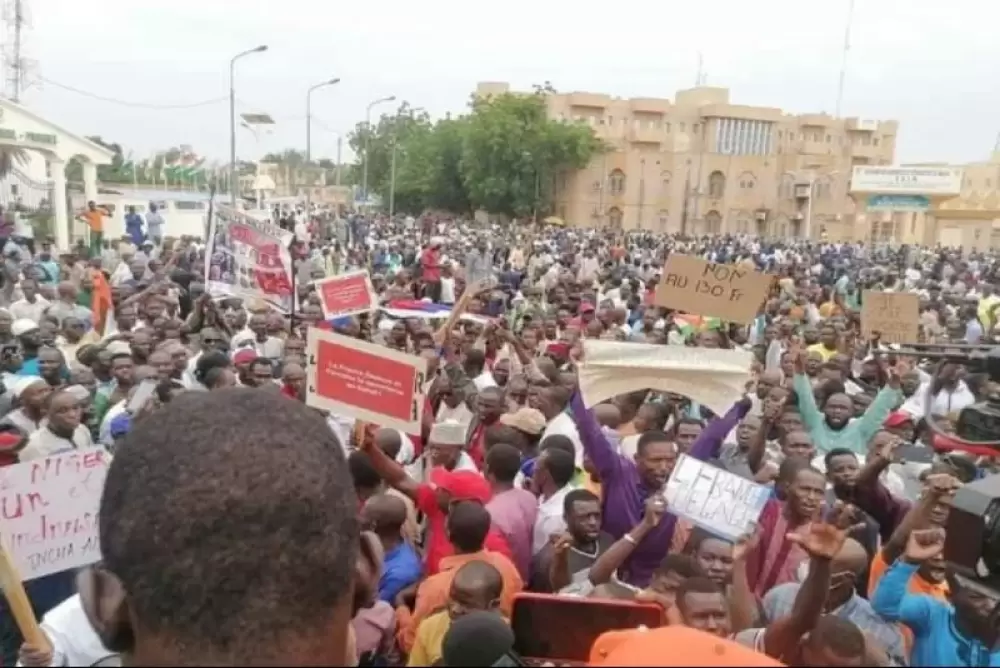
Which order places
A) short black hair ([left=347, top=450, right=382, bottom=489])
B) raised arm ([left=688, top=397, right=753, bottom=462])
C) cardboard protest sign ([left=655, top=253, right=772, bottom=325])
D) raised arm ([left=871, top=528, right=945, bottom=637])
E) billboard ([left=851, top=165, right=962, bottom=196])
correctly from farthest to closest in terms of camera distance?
billboard ([left=851, top=165, right=962, bottom=196]) < cardboard protest sign ([left=655, top=253, right=772, bottom=325]) < raised arm ([left=688, top=397, right=753, bottom=462]) < short black hair ([left=347, top=450, right=382, bottom=489]) < raised arm ([left=871, top=528, right=945, bottom=637])

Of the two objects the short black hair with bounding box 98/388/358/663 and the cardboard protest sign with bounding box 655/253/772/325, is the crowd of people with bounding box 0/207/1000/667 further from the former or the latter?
the cardboard protest sign with bounding box 655/253/772/325

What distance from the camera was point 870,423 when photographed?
6.48 m

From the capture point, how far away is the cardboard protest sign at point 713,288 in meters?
7.52

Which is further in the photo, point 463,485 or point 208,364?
point 208,364

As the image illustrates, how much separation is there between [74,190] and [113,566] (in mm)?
32836

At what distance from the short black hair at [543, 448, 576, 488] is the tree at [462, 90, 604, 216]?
53.2 m

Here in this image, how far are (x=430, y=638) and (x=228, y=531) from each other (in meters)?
2.22

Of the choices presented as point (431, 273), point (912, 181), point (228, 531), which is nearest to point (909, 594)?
point (228, 531)

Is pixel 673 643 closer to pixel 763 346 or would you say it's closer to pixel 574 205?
pixel 763 346

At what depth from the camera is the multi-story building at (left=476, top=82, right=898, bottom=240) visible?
65.4m

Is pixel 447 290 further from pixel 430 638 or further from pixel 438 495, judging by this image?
pixel 430 638

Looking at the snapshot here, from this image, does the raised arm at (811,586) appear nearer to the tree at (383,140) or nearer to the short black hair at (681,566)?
the short black hair at (681,566)

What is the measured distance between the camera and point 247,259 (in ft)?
29.7

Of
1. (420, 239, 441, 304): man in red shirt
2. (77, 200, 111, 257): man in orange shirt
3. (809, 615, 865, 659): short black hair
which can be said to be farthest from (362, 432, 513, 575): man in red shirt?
(77, 200, 111, 257): man in orange shirt
